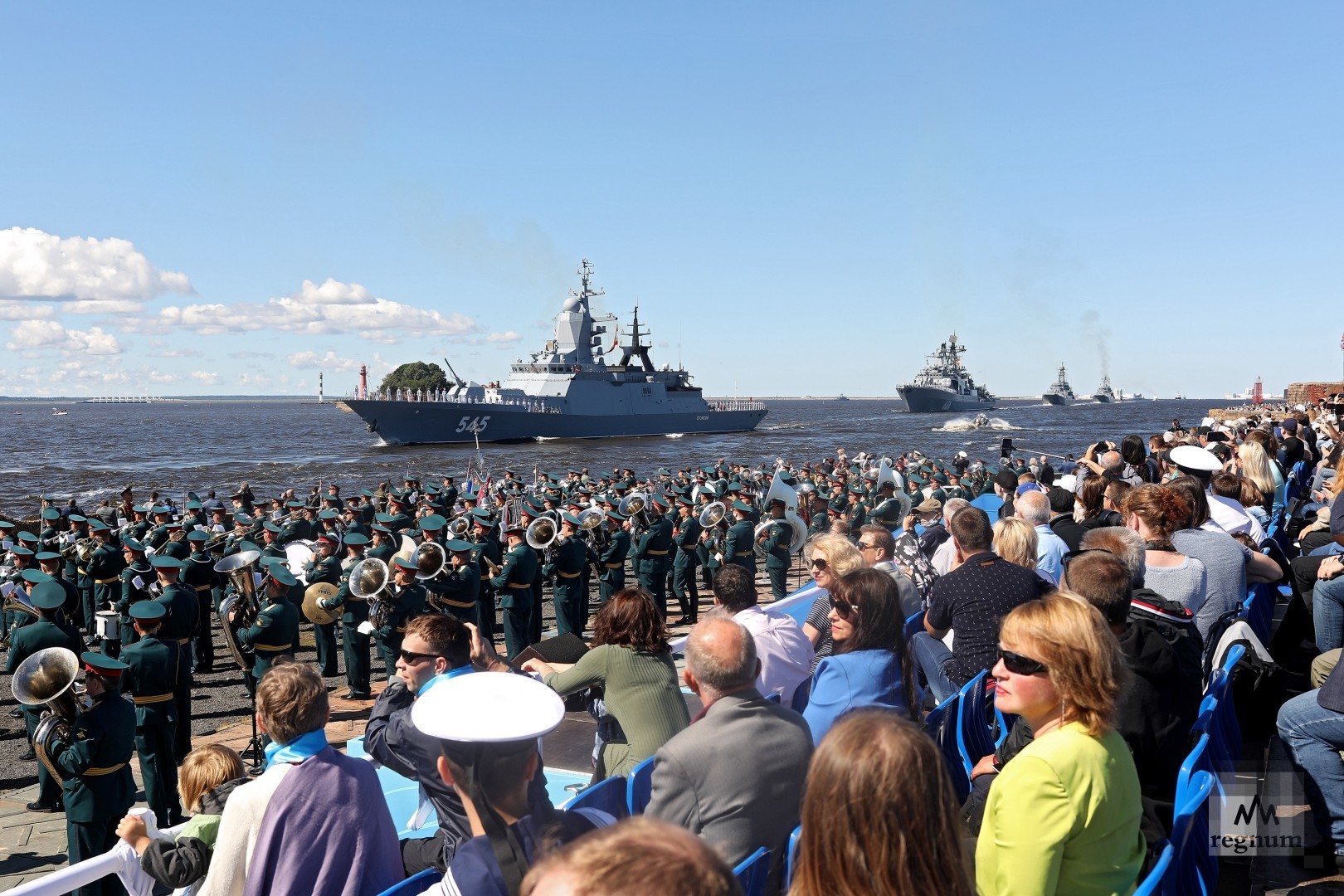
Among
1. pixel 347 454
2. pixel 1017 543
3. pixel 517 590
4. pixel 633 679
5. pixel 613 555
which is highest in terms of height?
pixel 1017 543

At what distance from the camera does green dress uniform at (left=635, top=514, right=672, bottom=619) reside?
12320mm

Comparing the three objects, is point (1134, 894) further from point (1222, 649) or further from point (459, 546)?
point (459, 546)

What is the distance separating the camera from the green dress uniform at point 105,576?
1184 centimetres

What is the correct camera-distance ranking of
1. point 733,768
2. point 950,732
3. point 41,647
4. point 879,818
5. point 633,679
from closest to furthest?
point 879,818
point 733,768
point 633,679
point 950,732
point 41,647

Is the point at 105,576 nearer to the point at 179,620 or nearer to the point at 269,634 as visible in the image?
the point at 179,620

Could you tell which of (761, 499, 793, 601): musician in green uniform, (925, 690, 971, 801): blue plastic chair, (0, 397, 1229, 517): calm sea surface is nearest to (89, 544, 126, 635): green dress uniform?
(761, 499, 793, 601): musician in green uniform

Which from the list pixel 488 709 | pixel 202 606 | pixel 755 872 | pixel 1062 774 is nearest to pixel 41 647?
pixel 202 606

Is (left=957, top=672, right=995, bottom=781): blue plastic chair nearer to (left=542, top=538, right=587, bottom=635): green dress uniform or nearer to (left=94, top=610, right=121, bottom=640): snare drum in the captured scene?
(left=94, top=610, right=121, bottom=640): snare drum

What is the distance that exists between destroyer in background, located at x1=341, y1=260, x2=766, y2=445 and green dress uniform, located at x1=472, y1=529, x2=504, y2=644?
47.2m

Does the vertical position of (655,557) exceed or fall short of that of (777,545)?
it falls short

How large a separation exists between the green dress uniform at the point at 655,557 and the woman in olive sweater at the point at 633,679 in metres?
8.21

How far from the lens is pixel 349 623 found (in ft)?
30.7

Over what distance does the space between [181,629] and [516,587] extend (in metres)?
3.59

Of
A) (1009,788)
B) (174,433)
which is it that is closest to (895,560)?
(1009,788)
